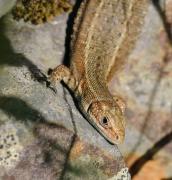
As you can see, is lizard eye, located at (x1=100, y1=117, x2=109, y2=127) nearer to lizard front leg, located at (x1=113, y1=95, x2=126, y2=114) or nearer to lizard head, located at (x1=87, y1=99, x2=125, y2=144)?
Result: lizard head, located at (x1=87, y1=99, x2=125, y2=144)

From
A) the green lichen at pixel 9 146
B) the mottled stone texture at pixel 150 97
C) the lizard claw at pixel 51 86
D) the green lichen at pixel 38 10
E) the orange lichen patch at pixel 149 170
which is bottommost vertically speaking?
the orange lichen patch at pixel 149 170

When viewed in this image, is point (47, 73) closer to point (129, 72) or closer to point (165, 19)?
point (129, 72)

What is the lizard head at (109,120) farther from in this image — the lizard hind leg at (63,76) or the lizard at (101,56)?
the lizard hind leg at (63,76)

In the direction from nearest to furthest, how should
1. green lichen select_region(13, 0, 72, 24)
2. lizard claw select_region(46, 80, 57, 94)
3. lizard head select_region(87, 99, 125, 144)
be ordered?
lizard head select_region(87, 99, 125, 144) < lizard claw select_region(46, 80, 57, 94) < green lichen select_region(13, 0, 72, 24)

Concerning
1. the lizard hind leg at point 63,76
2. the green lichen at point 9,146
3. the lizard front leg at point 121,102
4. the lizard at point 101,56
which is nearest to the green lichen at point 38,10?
the lizard at point 101,56

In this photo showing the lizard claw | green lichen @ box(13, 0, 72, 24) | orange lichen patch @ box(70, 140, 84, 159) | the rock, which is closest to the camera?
orange lichen patch @ box(70, 140, 84, 159)

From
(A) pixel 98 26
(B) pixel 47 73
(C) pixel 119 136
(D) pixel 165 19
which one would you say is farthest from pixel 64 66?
(D) pixel 165 19

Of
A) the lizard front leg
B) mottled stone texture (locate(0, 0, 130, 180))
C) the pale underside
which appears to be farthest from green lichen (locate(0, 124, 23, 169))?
the lizard front leg
